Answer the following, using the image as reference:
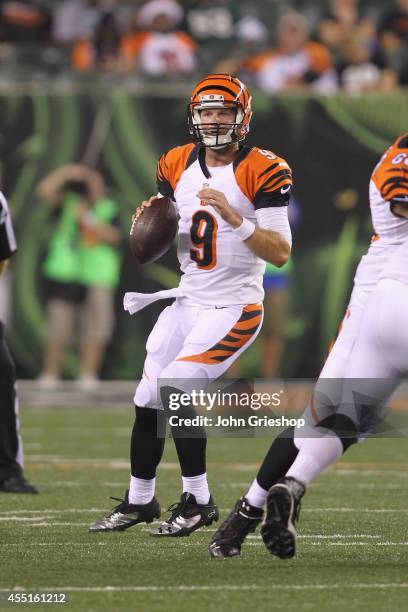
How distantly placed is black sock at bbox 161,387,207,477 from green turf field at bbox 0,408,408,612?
0.28 metres

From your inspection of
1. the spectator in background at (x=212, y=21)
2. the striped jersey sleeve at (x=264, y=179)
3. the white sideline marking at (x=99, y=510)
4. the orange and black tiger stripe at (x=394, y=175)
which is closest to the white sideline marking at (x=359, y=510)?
the white sideline marking at (x=99, y=510)

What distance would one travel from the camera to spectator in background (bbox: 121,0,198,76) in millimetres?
13172

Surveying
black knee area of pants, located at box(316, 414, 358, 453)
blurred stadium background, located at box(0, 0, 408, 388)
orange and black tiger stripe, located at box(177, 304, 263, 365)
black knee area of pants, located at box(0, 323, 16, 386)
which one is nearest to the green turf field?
black knee area of pants, located at box(316, 414, 358, 453)

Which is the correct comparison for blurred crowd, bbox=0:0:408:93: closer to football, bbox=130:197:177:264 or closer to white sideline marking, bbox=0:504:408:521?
white sideline marking, bbox=0:504:408:521

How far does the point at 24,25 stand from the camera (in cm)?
1401

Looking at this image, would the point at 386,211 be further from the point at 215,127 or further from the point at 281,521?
the point at 281,521

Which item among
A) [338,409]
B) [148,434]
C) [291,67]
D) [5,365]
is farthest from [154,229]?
[291,67]

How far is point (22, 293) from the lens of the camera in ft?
41.2

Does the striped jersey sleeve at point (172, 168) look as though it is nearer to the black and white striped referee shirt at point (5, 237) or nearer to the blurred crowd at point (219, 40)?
the black and white striped referee shirt at point (5, 237)

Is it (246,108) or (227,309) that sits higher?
(246,108)

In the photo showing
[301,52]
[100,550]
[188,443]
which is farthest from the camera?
[301,52]

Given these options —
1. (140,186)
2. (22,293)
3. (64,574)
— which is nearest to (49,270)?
(22,293)

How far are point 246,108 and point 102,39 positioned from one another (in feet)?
26.9

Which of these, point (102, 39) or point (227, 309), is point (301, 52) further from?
point (227, 309)
